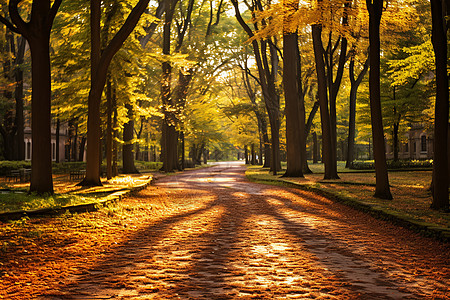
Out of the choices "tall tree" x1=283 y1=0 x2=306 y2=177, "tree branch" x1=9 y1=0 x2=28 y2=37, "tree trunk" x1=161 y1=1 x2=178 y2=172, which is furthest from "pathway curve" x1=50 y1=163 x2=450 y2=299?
"tree trunk" x1=161 y1=1 x2=178 y2=172

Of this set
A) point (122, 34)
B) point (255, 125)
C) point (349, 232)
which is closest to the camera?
point (349, 232)

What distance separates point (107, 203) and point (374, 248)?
694cm

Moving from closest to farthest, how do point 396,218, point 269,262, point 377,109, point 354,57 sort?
point 269,262 < point 396,218 < point 377,109 < point 354,57

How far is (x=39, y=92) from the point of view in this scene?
37.7 ft

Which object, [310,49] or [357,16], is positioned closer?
[357,16]

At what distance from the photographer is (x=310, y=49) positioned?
27.2 metres

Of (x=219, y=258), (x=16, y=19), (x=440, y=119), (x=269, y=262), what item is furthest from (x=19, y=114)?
(x=269, y=262)

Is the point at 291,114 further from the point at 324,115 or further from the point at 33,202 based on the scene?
the point at 33,202

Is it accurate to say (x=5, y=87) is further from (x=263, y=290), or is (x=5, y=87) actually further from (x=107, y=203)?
(x=263, y=290)

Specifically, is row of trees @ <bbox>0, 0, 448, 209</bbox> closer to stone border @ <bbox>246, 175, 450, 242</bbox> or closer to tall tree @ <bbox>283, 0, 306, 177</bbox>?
tall tree @ <bbox>283, 0, 306, 177</bbox>

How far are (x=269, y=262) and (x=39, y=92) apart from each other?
8.50 m

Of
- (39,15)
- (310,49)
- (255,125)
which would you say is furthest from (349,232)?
(255,125)

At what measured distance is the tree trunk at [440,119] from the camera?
924 cm

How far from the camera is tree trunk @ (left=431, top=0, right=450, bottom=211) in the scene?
9242 millimetres
